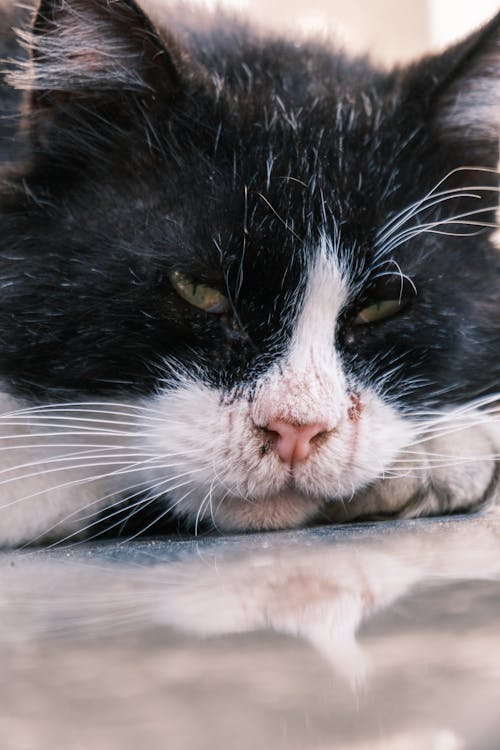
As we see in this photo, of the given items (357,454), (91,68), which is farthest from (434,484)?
(91,68)

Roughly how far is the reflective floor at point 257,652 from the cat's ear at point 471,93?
53 cm

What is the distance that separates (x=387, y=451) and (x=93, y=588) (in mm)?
383

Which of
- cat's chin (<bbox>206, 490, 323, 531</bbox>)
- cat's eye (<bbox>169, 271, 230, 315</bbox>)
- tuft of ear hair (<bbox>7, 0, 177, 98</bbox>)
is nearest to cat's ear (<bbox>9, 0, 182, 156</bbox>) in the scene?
tuft of ear hair (<bbox>7, 0, 177, 98</bbox>)

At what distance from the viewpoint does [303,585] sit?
59 centimetres

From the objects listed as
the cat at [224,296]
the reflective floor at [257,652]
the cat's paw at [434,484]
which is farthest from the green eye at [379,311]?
the reflective floor at [257,652]

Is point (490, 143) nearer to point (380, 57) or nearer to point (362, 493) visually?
point (380, 57)

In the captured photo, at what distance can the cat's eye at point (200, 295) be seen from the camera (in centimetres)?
88

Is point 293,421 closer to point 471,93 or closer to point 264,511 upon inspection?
point 264,511

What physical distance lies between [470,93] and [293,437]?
1.50ft

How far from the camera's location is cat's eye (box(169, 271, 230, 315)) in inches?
34.8

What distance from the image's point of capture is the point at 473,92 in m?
1.03

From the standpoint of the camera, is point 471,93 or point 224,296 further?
point 471,93

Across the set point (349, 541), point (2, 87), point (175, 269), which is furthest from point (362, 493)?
point (2, 87)

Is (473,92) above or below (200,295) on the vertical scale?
above
